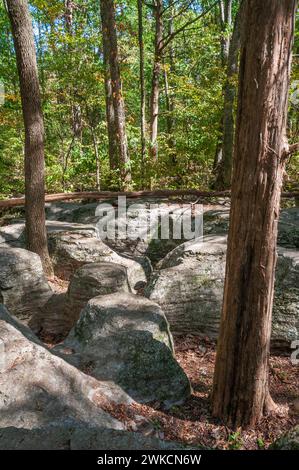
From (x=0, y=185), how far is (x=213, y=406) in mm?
10397

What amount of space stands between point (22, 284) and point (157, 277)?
6.94 feet

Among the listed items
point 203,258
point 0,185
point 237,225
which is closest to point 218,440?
point 237,225

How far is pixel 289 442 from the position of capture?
2488mm

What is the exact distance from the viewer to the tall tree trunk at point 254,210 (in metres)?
2.87

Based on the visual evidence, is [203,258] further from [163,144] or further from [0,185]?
[0,185]

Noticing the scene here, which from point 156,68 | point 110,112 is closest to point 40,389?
point 110,112

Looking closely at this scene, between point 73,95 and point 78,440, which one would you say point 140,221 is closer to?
point 73,95

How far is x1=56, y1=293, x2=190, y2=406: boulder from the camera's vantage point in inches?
156

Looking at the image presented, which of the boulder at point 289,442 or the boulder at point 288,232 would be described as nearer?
the boulder at point 289,442

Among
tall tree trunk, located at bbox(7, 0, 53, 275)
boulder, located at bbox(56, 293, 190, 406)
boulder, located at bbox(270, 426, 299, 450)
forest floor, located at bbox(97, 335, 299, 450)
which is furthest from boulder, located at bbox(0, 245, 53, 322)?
boulder, located at bbox(270, 426, 299, 450)

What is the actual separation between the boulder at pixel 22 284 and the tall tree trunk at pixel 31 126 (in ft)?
2.51

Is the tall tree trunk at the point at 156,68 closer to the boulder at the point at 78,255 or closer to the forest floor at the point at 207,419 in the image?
the boulder at the point at 78,255

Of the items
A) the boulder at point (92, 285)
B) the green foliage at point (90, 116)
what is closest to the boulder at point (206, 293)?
the boulder at point (92, 285)

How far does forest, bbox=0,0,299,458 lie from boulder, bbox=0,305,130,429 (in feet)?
0.04
